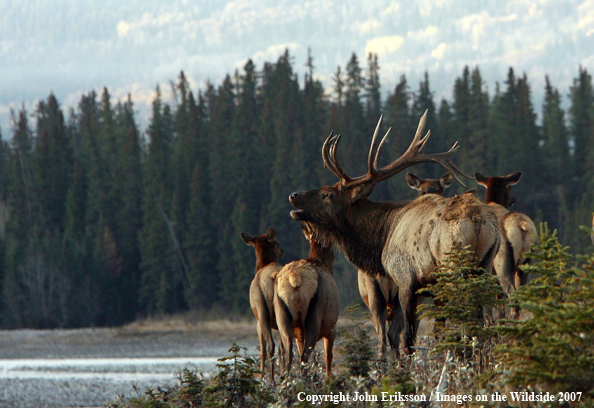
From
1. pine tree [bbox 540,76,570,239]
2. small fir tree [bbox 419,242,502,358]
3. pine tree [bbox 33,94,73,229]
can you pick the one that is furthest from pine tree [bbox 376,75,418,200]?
small fir tree [bbox 419,242,502,358]

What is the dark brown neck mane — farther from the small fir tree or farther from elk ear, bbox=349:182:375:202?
the small fir tree

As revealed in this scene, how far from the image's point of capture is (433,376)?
20.8ft

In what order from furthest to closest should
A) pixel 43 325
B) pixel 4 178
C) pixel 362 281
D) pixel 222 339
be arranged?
pixel 4 178 < pixel 43 325 < pixel 222 339 < pixel 362 281

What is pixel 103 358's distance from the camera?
98.1 ft

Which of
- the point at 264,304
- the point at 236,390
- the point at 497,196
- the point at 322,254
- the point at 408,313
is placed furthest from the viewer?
the point at 497,196

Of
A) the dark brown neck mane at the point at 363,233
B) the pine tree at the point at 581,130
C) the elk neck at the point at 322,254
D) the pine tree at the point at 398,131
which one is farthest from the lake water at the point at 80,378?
the pine tree at the point at 581,130

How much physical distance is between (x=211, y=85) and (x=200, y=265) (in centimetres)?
2890

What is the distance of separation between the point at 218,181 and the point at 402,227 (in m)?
50.4

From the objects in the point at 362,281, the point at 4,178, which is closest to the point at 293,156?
the point at 4,178

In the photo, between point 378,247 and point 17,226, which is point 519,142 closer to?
point 17,226

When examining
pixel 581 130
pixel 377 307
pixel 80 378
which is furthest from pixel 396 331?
pixel 581 130

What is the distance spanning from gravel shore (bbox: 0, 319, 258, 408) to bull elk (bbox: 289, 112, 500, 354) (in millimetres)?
3551

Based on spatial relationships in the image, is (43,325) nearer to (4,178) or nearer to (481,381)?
(4,178)

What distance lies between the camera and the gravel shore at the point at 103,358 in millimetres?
18080
